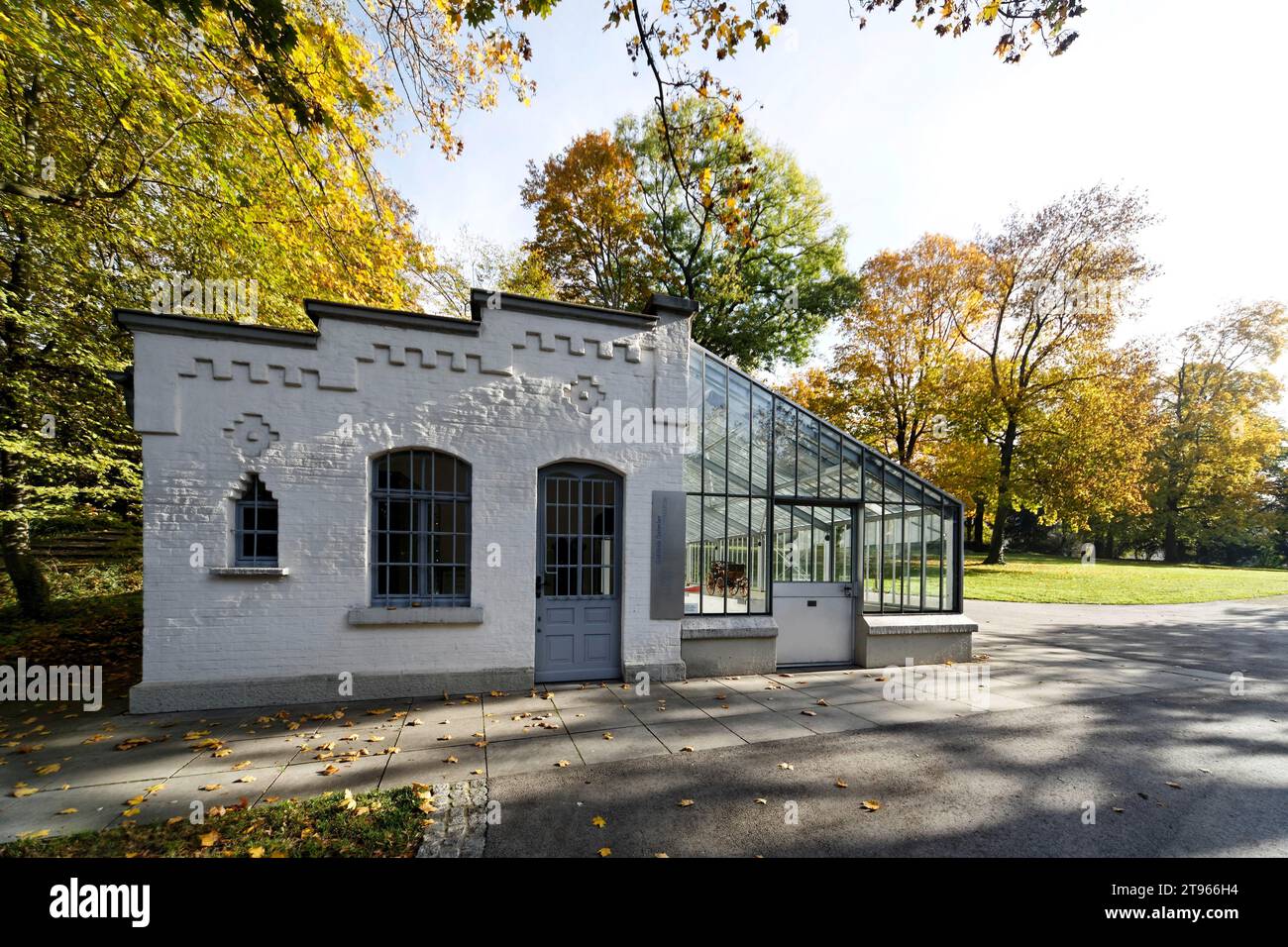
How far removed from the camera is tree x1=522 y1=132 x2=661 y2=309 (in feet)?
59.9

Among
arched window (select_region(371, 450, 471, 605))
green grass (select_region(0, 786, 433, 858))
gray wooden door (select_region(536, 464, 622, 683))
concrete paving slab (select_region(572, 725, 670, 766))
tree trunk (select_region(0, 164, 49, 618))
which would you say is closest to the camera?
green grass (select_region(0, 786, 433, 858))

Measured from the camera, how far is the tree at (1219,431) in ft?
107

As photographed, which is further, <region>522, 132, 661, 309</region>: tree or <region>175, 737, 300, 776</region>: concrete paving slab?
<region>522, 132, 661, 309</region>: tree

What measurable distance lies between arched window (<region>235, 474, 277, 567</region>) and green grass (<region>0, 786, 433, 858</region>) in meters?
3.15

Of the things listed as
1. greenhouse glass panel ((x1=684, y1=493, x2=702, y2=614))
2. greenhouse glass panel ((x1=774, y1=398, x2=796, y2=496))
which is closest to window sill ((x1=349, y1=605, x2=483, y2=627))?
greenhouse glass panel ((x1=684, y1=493, x2=702, y2=614))

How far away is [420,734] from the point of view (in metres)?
5.32

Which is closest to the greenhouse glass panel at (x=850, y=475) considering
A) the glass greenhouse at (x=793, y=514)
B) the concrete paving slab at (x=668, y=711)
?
the glass greenhouse at (x=793, y=514)

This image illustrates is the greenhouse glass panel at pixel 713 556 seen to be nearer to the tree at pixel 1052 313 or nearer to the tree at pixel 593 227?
the tree at pixel 593 227

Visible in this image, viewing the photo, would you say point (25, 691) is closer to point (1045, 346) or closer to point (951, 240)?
point (951, 240)

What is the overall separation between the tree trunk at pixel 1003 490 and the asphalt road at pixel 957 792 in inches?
702

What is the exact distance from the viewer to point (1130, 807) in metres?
4.08

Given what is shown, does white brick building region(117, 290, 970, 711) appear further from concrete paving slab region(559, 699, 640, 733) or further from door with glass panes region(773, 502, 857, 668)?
concrete paving slab region(559, 699, 640, 733)

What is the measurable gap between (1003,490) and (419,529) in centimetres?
2498

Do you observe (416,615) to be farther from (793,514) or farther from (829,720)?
(793,514)
